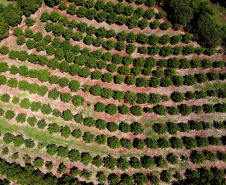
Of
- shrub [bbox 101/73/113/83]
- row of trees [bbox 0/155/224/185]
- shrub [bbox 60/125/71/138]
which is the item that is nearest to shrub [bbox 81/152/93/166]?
row of trees [bbox 0/155/224/185]

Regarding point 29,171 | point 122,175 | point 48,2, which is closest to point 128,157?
point 122,175

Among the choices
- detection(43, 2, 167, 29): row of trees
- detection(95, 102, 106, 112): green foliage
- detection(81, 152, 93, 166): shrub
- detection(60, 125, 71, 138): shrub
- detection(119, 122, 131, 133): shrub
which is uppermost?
detection(43, 2, 167, 29): row of trees

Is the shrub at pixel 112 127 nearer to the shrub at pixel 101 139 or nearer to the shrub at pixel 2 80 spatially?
the shrub at pixel 101 139

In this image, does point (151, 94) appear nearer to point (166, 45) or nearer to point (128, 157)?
point (166, 45)

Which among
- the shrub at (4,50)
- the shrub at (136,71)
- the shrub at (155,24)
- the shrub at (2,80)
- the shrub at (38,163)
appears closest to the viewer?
the shrub at (38,163)

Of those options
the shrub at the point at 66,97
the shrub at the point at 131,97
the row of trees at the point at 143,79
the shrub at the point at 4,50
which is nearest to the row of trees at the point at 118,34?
the row of trees at the point at 143,79

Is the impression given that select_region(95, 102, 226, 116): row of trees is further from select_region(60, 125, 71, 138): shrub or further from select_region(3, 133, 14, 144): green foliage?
select_region(3, 133, 14, 144): green foliage
